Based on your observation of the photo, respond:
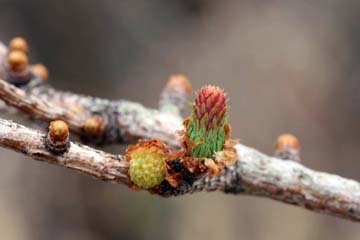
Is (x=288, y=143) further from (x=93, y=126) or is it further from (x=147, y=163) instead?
(x=147, y=163)

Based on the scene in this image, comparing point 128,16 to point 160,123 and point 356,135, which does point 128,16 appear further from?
point 160,123

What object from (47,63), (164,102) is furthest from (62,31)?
(164,102)

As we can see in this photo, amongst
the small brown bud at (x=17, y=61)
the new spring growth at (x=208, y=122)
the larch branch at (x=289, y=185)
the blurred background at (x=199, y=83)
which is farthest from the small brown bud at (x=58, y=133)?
the blurred background at (x=199, y=83)

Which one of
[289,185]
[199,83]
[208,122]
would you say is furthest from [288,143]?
[199,83]

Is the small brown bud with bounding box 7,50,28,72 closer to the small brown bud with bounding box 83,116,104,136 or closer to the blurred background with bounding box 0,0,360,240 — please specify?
the small brown bud with bounding box 83,116,104,136

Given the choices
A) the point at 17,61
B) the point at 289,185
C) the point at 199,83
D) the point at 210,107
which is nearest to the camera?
the point at 210,107

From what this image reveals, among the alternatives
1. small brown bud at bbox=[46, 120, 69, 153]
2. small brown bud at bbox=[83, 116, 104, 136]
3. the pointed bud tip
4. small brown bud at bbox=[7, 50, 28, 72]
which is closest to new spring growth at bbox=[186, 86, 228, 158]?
the pointed bud tip

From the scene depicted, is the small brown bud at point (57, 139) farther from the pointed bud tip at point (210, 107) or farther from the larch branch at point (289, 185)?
the larch branch at point (289, 185)
